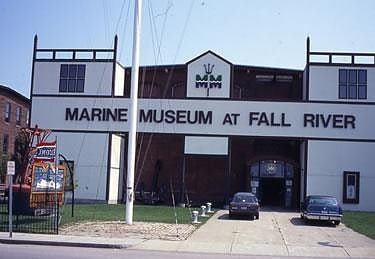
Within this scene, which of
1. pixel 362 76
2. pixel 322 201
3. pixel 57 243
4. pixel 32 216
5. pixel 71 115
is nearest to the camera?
pixel 57 243

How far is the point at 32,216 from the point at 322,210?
50.5 feet

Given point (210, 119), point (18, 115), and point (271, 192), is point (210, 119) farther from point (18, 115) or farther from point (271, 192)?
point (18, 115)

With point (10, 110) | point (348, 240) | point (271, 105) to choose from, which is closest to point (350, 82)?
point (271, 105)

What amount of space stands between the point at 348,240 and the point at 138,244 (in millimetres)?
9107

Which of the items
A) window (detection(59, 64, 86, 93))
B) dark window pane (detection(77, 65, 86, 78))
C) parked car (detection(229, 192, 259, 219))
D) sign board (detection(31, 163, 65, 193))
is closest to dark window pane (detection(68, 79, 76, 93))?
window (detection(59, 64, 86, 93))

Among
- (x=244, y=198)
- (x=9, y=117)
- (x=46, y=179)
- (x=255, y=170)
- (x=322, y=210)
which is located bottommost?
(x=322, y=210)

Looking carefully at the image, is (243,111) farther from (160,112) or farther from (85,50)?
(85,50)

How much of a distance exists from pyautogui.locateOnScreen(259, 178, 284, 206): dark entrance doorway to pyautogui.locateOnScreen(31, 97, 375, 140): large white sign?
26.6 feet

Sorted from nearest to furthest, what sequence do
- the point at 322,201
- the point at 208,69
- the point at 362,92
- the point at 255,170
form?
the point at 322,201
the point at 362,92
the point at 208,69
the point at 255,170

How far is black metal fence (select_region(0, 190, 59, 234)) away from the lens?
22861 mm

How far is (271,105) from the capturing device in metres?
47.0

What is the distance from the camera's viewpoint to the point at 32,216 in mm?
26391

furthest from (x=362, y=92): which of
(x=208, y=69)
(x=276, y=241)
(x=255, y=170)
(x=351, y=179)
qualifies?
(x=276, y=241)

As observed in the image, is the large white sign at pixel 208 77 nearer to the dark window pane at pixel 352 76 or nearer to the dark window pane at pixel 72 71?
the dark window pane at pixel 72 71
